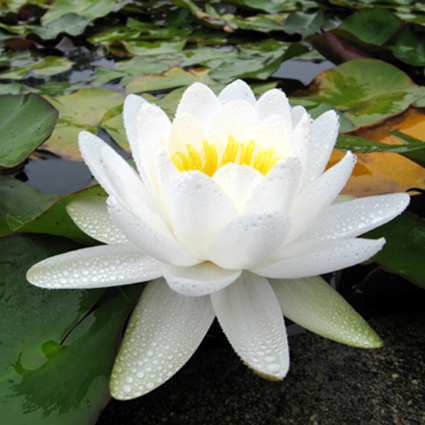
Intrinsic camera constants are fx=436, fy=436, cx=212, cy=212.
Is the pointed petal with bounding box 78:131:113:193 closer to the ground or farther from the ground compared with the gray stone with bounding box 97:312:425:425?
farther from the ground

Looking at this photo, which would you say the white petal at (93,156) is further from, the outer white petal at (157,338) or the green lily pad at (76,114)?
the green lily pad at (76,114)

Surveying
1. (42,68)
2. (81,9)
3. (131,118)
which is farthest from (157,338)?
(81,9)

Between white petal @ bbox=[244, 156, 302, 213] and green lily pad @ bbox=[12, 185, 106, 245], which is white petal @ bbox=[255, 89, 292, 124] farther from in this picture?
green lily pad @ bbox=[12, 185, 106, 245]

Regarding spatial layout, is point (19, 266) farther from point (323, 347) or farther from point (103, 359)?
point (323, 347)

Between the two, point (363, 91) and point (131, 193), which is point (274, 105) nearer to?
point (131, 193)

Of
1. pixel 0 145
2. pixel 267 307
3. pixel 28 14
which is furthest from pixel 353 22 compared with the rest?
pixel 28 14

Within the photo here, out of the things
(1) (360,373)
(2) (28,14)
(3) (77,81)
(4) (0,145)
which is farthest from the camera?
(2) (28,14)

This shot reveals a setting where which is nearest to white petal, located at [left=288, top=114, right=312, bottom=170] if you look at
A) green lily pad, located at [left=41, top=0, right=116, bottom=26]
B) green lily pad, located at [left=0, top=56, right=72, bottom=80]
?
green lily pad, located at [left=0, top=56, right=72, bottom=80]
